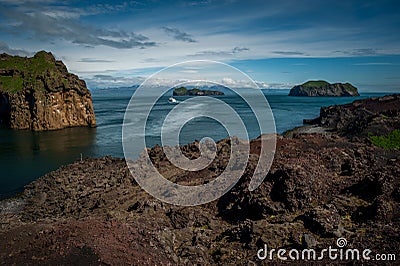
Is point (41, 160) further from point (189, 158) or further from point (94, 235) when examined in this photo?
point (94, 235)

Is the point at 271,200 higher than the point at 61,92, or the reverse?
the point at 61,92

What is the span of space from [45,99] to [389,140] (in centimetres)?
5498

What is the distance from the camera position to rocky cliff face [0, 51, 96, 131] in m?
58.0

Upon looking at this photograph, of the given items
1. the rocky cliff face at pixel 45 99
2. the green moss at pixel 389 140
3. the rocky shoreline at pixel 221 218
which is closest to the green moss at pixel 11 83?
the rocky cliff face at pixel 45 99

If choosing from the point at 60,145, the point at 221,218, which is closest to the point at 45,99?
the point at 60,145

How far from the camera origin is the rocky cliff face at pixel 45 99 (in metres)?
58.0

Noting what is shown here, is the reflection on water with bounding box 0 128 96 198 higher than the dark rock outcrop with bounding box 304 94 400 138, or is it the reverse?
the dark rock outcrop with bounding box 304 94 400 138

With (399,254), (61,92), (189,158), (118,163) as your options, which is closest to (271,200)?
(399,254)

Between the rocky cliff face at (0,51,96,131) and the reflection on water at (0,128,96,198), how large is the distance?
305 centimetres

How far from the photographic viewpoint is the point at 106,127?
199 ft

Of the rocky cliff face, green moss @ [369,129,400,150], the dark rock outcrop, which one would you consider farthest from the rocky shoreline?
the rocky cliff face

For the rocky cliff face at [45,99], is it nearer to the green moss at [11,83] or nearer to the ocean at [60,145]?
the green moss at [11,83]

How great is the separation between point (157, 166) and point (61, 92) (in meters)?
45.4

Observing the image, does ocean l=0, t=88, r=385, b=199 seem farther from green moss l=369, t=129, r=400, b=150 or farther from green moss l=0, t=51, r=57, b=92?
green moss l=369, t=129, r=400, b=150
